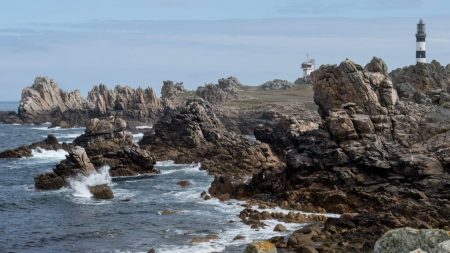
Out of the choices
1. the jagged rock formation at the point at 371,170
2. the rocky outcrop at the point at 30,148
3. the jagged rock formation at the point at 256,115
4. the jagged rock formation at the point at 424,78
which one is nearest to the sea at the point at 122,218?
the jagged rock formation at the point at 371,170

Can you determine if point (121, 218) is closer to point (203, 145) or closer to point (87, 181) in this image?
point (87, 181)

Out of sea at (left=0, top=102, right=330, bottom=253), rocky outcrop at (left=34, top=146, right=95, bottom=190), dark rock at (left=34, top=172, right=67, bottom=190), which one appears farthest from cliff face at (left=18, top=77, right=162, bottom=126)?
dark rock at (left=34, top=172, right=67, bottom=190)

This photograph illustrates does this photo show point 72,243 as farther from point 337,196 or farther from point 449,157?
point 449,157

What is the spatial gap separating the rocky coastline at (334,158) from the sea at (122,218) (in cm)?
190

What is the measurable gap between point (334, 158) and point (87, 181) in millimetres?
26464

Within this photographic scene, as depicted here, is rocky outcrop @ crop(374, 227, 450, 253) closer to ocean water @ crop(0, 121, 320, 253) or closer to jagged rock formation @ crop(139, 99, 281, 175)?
ocean water @ crop(0, 121, 320, 253)

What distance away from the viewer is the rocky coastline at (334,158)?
38750 mm

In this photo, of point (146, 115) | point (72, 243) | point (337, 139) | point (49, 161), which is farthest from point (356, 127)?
point (146, 115)

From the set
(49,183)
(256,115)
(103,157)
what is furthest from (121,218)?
(256,115)

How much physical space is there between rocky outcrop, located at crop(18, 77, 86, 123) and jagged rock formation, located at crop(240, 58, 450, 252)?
12143cm

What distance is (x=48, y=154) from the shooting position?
84.4 metres

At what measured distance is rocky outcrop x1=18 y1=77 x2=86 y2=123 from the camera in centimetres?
16488

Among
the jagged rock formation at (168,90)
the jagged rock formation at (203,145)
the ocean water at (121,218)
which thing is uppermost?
the jagged rock formation at (168,90)

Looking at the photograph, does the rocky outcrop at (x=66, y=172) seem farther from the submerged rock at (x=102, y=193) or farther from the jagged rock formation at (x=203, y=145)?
the jagged rock formation at (x=203, y=145)
